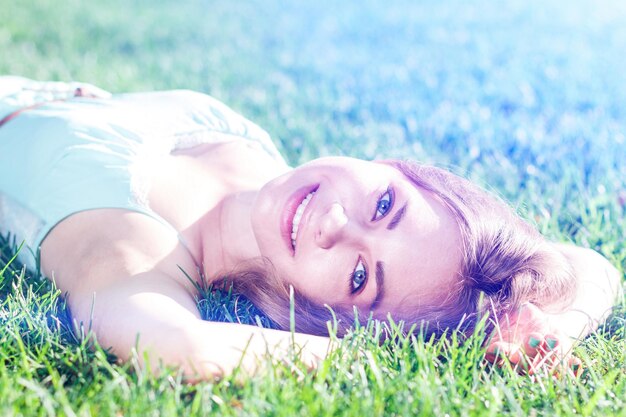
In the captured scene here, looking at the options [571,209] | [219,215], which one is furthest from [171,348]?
[571,209]

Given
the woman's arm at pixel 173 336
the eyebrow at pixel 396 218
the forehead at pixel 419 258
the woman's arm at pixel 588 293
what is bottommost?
the woman's arm at pixel 588 293

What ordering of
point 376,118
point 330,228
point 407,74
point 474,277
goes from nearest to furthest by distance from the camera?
point 330,228 < point 474,277 < point 376,118 < point 407,74

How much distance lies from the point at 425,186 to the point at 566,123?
2805 millimetres

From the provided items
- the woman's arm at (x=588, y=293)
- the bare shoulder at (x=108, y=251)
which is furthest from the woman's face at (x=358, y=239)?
the woman's arm at (x=588, y=293)

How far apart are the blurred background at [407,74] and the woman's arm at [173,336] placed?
76.0 inches

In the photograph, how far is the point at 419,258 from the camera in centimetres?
304

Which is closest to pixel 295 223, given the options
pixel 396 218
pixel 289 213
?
pixel 289 213

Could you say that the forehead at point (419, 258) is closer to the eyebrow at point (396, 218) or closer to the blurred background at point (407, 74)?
the eyebrow at point (396, 218)

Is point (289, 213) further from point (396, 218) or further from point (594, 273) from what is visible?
point (594, 273)

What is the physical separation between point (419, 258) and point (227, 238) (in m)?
0.93

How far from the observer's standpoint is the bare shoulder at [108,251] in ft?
9.82

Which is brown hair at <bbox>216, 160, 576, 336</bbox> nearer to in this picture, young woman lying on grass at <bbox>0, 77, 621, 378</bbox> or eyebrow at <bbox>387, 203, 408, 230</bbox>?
young woman lying on grass at <bbox>0, 77, 621, 378</bbox>

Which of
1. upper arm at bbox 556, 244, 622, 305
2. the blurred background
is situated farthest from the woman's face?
the blurred background

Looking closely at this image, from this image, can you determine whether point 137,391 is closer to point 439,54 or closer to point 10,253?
point 10,253
